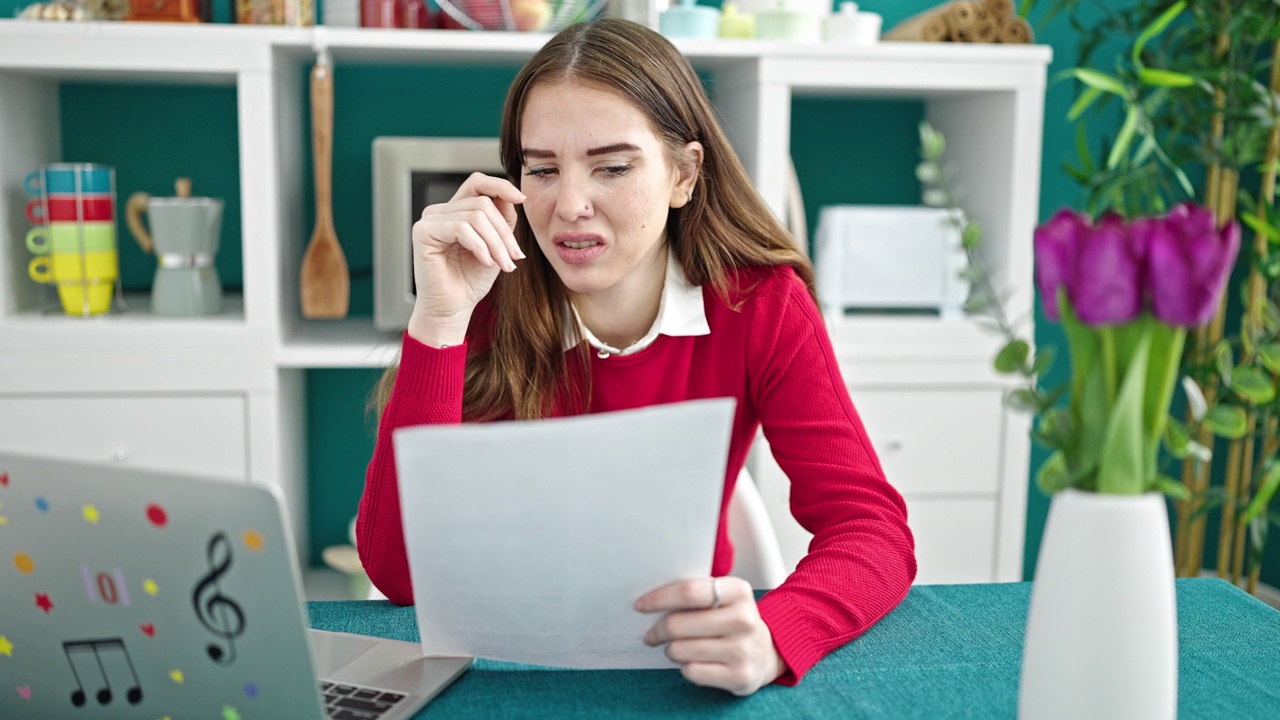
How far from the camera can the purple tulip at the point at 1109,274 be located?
2.01ft

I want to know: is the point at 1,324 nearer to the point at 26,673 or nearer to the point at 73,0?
the point at 73,0

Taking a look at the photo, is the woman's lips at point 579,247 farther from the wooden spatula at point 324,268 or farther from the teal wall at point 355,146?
the teal wall at point 355,146

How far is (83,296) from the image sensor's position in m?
2.09

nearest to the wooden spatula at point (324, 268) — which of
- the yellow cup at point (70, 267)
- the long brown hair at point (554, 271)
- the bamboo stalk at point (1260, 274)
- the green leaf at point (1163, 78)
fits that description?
the yellow cup at point (70, 267)

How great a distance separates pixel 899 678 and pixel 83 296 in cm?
175

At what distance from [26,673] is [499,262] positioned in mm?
601

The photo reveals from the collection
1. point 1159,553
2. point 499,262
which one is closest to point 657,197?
point 499,262

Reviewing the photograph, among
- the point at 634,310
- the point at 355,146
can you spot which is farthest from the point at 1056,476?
the point at 355,146

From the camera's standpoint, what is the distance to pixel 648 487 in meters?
0.71

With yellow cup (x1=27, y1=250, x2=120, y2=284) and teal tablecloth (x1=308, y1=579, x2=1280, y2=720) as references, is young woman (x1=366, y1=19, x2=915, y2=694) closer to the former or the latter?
teal tablecloth (x1=308, y1=579, x2=1280, y2=720)

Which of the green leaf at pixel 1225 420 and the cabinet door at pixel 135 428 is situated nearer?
the green leaf at pixel 1225 420

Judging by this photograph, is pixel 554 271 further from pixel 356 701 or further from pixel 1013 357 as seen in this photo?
pixel 1013 357

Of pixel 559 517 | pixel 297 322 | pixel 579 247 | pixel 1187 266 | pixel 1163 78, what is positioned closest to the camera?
pixel 1187 266

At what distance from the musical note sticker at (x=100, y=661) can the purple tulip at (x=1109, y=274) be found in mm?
589
